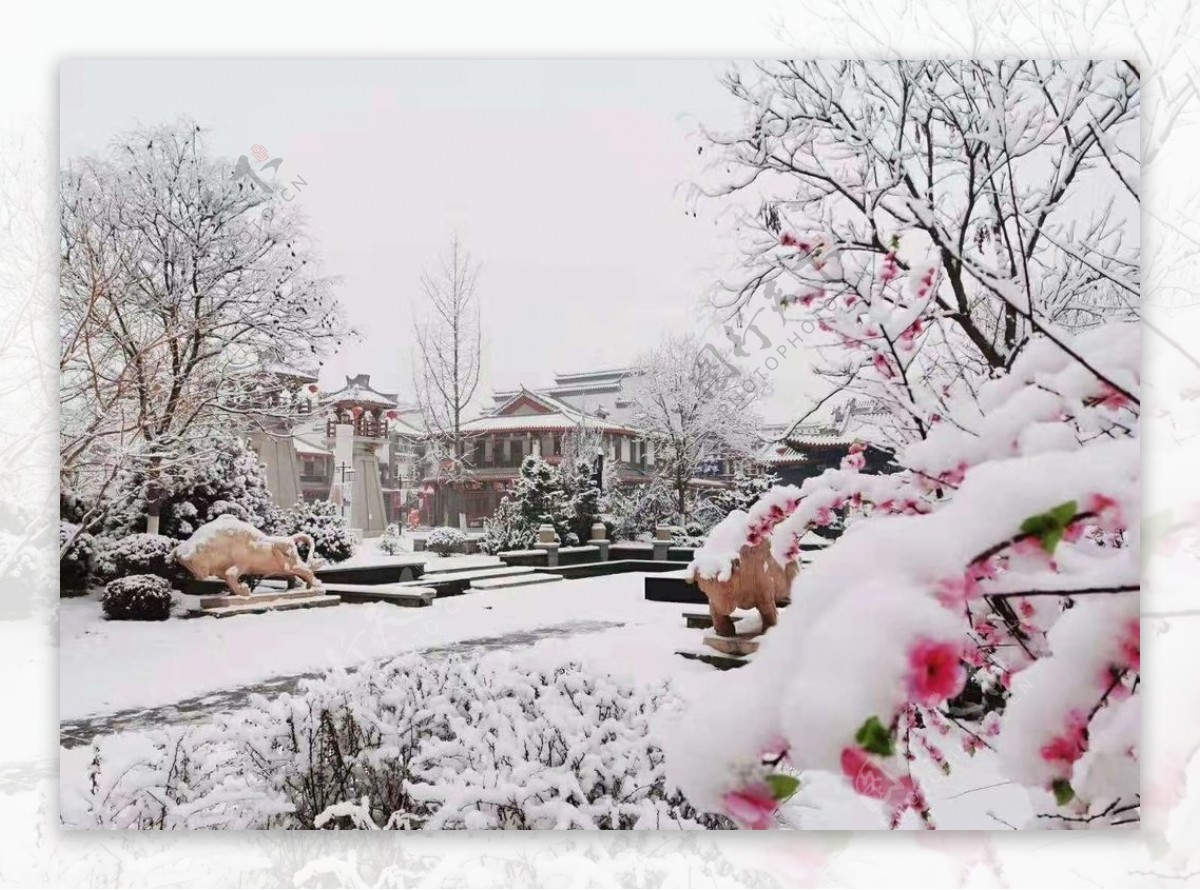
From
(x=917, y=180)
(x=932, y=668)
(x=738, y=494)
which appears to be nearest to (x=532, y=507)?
(x=738, y=494)

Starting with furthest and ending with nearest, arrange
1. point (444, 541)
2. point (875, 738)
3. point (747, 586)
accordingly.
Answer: point (444, 541) → point (747, 586) → point (875, 738)

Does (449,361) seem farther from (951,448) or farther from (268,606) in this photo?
(951,448)

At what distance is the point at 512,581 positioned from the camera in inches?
104

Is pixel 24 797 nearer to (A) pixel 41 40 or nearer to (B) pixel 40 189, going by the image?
(B) pixel 40 189

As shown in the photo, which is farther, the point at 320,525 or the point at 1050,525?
the point at 320,525

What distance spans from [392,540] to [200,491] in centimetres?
50

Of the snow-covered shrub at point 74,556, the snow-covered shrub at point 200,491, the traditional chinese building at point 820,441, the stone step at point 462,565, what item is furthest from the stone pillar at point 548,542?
the snow-covered shrub at point 74,556

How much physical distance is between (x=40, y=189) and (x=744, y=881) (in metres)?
2.45

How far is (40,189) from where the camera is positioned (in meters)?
2.53

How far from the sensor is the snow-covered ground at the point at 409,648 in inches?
94.9

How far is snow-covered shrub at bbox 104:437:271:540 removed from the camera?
2537mm

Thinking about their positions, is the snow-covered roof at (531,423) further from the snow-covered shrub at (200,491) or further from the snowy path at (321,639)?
the snow-covered shrub at (200,491)

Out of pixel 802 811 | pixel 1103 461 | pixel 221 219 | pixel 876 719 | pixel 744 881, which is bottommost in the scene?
pixel 744 881

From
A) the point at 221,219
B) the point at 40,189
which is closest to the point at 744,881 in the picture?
the point at 221,219
